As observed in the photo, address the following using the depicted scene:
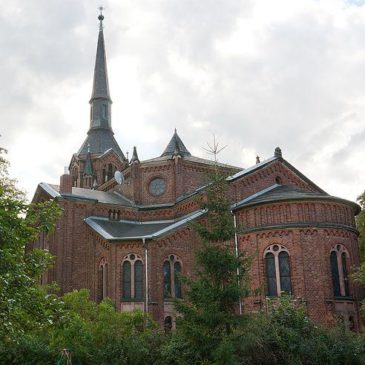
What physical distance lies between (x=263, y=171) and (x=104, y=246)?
1200 centimetres

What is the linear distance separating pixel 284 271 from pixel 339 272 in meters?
3.05

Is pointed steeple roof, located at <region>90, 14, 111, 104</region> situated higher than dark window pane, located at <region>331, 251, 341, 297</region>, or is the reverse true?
pointed steeple roof, located at <region>90, 14, 111, 104</region>

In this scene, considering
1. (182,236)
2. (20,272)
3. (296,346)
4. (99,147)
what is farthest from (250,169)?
(99,147)

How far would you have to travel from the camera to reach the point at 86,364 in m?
19.1

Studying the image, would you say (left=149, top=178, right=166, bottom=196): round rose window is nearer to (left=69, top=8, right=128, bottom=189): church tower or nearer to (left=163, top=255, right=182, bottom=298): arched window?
(left=163, top=255, right=182, bottom=298): arched window

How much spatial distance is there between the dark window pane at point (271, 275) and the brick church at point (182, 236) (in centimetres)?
5

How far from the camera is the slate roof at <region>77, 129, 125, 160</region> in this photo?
188 feet

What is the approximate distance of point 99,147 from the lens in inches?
2265

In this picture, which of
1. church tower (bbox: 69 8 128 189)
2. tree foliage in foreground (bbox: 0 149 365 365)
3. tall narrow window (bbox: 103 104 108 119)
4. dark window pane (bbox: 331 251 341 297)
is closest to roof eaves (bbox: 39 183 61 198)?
church tower (bbox: 69 8 128 189)

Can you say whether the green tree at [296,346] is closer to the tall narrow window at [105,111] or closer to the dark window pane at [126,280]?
the dark window pane at [126,280]

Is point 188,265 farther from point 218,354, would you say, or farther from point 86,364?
point 218,354

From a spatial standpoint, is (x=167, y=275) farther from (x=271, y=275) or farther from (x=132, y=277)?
(x=271, y=275)

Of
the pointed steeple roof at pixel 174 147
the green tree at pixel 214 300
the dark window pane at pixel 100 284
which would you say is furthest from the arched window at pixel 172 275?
the green tree at pixel 214 300

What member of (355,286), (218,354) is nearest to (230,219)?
(218,354)
